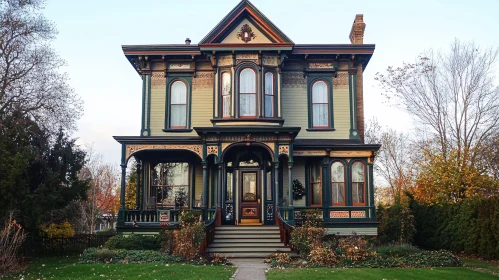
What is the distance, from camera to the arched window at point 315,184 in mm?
22391

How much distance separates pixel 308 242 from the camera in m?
16.6

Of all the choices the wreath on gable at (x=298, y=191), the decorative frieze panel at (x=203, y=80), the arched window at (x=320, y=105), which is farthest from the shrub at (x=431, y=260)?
the decorative frieze panel at (x=203, y=80)

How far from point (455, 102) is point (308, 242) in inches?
651

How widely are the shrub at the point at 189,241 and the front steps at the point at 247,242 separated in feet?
4.79

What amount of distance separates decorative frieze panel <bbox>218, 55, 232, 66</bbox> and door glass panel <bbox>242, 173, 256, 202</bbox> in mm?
5124

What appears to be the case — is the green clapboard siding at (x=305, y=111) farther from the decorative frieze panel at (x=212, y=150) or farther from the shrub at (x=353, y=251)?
the shrub at (x=353, y=251)

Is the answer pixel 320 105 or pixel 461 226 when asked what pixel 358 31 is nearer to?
pixel 320 105

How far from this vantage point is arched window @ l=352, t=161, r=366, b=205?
2205 cm

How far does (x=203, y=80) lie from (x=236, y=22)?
3.19 meters

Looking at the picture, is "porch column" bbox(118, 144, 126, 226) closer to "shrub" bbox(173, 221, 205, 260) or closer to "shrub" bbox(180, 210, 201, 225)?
"shrub" bbox(180, 210, 201, 225)

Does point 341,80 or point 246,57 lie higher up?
point 246,57

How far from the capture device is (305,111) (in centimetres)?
2302

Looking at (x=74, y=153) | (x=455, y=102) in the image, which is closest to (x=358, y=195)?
(x=455, y=102)

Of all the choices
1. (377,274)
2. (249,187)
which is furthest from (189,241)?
(377,274)
